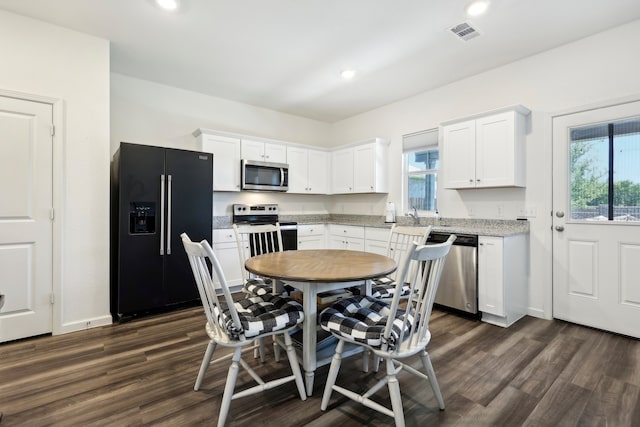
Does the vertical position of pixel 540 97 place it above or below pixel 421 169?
above

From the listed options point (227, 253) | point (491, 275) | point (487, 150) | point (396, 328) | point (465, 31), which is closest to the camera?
point (396, 328)

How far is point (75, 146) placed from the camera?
282 centimetres

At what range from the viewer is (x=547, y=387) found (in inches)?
76.3

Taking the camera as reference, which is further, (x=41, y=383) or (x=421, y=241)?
(x=421, y=241)

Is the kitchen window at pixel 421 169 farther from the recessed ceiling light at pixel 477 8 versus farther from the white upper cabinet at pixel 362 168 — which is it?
the recessed ceiling light at pixel 477 8

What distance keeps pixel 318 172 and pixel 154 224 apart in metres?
2.77

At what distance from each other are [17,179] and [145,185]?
0.95 metres

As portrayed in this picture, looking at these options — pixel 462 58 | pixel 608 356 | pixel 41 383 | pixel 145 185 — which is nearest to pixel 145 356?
pixel 41 383

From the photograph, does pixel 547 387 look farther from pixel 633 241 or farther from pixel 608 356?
pixel 633 241

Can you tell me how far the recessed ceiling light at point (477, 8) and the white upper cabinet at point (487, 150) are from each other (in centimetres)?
108

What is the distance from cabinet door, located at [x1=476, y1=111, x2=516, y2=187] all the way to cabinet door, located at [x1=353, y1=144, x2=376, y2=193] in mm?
1582

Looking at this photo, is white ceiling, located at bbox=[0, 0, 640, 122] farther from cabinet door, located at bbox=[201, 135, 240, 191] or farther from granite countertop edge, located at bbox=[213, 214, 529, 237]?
granite countertop edge, located at bbox=[213, 214, 529, 237]

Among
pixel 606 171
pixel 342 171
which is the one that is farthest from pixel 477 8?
pixel 342 171

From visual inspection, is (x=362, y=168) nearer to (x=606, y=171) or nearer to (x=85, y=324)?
(x=606, y=171)
